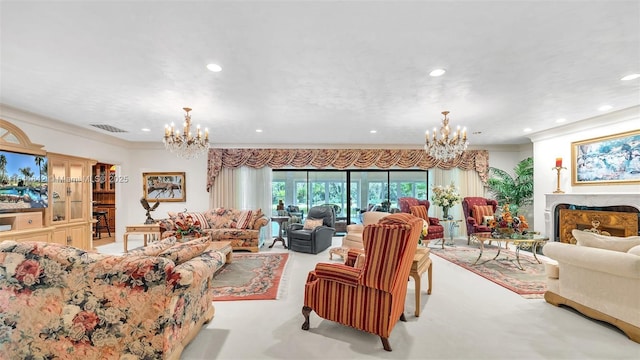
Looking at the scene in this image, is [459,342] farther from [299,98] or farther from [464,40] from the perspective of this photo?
[299,98]

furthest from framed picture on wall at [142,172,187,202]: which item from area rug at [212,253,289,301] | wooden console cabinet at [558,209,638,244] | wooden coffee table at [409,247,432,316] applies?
wooden console cabinet at [558,209,638,244]

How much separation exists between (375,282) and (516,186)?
6.50 meters

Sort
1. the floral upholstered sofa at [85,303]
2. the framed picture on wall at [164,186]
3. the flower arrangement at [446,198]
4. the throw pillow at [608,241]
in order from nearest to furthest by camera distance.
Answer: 1. the floral upholstered sofa at [85,303]
2. the throw pillow at [608,241]
3. the flower arrangement at [446,198]
4. the framed picture on wall at [164,186]

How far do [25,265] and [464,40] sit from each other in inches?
149

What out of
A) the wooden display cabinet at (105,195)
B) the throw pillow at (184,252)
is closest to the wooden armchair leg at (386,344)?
the throw pillow at (184,252)

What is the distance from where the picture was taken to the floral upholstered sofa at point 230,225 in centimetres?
554

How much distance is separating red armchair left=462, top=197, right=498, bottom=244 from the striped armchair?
4.61m

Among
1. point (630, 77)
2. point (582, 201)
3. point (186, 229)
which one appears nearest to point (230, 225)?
point (186, 229)

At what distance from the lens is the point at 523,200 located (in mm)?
6875

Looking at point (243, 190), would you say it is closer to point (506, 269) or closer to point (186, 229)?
point (186, 229)

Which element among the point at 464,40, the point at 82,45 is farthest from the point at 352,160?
the point at 82,45

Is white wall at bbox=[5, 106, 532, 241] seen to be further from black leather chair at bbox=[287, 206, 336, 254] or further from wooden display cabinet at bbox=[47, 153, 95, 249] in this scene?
black leather chair at bbox=[287, 206, 336, 254]

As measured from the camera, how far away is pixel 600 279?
8.60 feet

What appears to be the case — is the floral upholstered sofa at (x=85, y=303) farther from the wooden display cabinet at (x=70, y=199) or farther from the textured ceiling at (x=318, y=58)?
the wooden display cabinet at (x=70, y=199)
